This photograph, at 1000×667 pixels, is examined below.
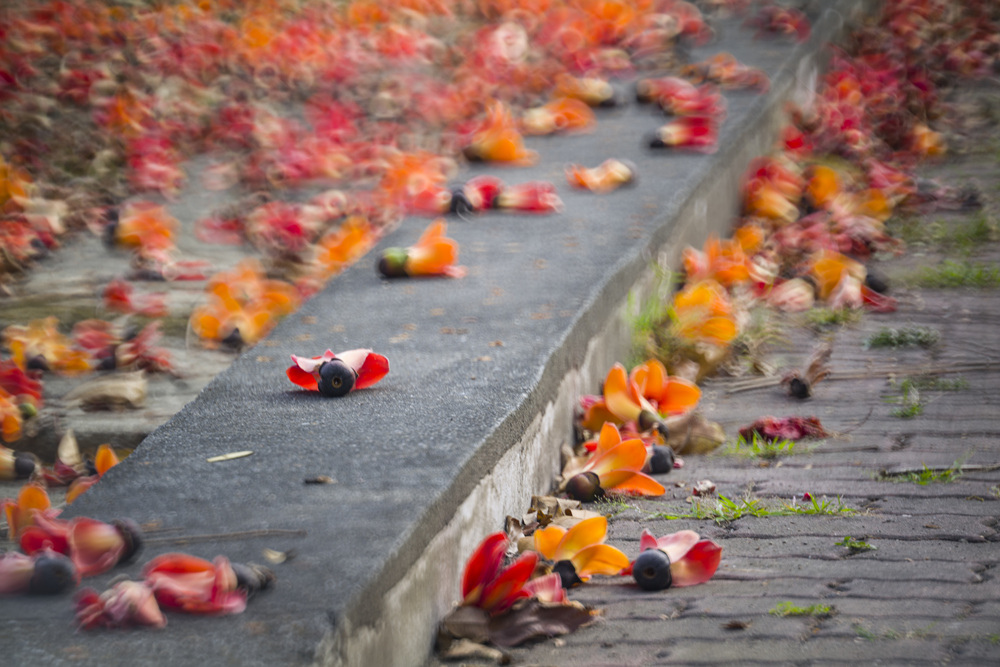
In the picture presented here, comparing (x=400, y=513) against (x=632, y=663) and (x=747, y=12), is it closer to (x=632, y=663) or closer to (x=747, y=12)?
(x=632, y=663)

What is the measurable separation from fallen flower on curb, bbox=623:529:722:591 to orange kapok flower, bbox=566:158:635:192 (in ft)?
5.85

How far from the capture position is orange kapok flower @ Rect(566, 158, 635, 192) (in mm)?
3234

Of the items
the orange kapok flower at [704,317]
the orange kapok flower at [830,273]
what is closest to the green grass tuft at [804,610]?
the orange kapok flower at [704,317]

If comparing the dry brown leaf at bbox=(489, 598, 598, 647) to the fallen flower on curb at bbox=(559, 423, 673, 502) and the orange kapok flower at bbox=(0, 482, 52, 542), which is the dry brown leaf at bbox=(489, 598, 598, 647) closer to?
the fallen flower on curb at bbox=(559, 423, 673, 502)

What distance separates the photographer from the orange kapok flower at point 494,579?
4.91ft

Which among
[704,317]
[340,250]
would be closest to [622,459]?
[704,317]

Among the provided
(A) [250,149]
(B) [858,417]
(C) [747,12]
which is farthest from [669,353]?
(C) [747,12]

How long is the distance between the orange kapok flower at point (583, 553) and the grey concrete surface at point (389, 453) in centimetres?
13

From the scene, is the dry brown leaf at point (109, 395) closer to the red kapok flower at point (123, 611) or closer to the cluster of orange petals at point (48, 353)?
the cluster of orange petals at point (48, 353)

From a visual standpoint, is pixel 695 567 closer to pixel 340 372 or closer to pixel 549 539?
pixel 549 539

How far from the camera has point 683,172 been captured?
129 inches

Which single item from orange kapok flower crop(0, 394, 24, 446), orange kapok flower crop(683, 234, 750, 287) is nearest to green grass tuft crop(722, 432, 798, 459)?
orange kapok flower crop(683, 234, 750, 287)

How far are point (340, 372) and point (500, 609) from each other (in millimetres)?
587

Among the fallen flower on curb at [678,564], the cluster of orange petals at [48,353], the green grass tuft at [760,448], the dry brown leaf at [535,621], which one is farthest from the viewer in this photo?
the cluster of orange petals at [48,353]
